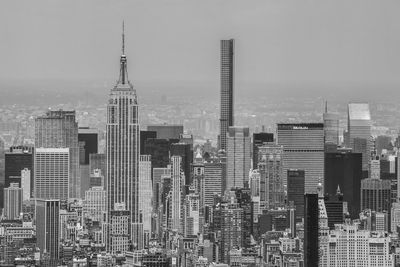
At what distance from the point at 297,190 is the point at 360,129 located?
47.4 inches

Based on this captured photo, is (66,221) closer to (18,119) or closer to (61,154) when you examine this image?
(18,119)

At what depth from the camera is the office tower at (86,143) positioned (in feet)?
78.1

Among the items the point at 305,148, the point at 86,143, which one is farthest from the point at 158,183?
the point at 305,148

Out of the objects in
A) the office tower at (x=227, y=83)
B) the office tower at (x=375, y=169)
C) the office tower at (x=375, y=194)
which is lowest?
the office tower at (x=375, y=194)

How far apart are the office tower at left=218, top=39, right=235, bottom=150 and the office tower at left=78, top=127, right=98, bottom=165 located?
238cm

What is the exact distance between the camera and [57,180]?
24.0 m

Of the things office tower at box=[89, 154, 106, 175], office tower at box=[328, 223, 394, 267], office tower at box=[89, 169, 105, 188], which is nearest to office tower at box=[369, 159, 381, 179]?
office tower at box=[328, 223, 394, 267]

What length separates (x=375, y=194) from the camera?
21.8 m

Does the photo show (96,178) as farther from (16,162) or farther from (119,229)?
(119,229)

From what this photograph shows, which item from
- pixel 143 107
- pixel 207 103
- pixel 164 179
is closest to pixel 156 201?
pixel 164 179

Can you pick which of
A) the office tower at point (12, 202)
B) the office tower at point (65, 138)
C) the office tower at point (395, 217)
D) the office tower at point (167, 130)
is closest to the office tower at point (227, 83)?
the office tower at point (167, 130)

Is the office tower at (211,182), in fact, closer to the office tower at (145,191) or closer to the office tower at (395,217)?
the office tower at (145,191)

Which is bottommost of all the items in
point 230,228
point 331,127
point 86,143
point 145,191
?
point 230,228

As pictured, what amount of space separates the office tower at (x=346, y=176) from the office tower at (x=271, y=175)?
2.48ft
